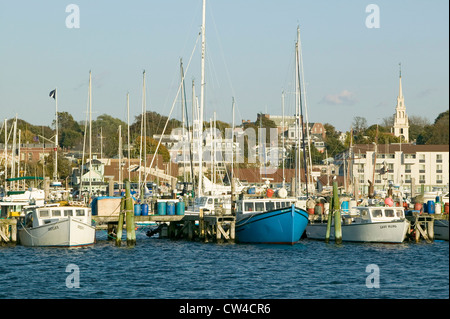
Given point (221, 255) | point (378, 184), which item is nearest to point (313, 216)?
point (221, 255)

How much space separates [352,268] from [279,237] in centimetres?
1262

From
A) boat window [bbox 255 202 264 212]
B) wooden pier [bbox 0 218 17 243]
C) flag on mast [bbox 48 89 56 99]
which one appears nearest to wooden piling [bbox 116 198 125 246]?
wooden pier [bbox 0 218 17 243]

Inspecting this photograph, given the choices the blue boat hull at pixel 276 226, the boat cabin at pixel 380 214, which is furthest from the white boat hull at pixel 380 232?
the blue boat hull at pixel 276 226

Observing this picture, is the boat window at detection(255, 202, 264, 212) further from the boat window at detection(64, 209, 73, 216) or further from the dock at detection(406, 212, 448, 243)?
the boat window at detection(64, 209, 73, 216)

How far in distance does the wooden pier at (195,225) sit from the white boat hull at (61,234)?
520cm

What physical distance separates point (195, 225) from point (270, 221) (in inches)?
373

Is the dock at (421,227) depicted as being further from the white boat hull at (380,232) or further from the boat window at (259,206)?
the boat window at (259,206)

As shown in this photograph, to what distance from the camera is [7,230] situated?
194 ft

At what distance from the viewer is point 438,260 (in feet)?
164

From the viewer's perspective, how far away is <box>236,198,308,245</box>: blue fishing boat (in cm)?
5728

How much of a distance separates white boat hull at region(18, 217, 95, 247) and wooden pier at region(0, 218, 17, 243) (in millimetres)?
1984

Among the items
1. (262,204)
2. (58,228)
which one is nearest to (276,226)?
(262,204)

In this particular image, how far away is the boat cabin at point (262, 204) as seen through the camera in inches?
2333
